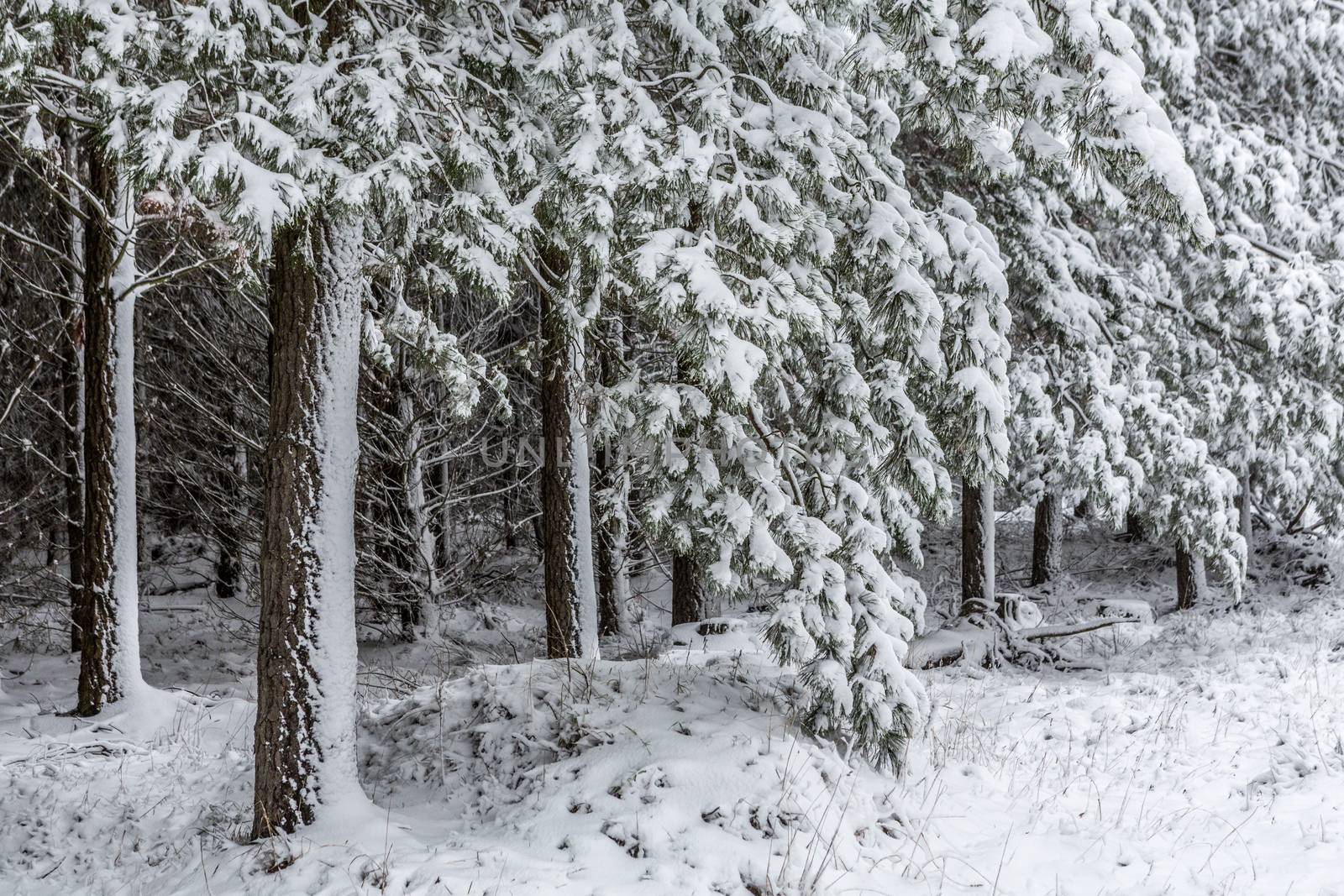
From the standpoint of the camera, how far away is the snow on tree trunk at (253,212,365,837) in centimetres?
479

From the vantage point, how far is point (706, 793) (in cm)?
478

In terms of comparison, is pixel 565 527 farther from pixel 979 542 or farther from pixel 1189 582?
pixel 1189 582

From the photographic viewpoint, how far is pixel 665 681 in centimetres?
616

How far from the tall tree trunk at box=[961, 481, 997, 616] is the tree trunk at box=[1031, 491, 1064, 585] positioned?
4039 mm

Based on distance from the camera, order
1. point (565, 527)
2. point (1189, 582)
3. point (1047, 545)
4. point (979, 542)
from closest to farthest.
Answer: point (565, 527), point (979, 542), point (1189, 582), point (1047, 545)

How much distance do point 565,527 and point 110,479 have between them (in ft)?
13.8

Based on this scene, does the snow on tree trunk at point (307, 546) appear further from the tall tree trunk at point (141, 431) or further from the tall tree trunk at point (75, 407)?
the tall tree trunk at point (141, 431)

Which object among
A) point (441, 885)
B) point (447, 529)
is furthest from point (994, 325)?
point (447, 529)

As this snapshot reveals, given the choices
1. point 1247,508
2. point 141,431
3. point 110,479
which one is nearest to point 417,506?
point 110,479

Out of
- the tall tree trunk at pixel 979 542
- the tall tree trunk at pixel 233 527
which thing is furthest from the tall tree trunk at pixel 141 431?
the tall tree trunk at pixel 979 542

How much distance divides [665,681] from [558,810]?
60.5 inches

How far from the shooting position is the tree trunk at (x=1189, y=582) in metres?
14.1

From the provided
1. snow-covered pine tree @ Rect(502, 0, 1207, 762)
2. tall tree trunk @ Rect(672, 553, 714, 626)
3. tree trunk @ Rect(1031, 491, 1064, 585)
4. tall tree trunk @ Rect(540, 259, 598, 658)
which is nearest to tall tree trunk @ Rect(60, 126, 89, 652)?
tall tree trunk @ Rect(540, 259, 598, 658)

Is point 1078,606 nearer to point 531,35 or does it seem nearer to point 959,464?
point 959,464
